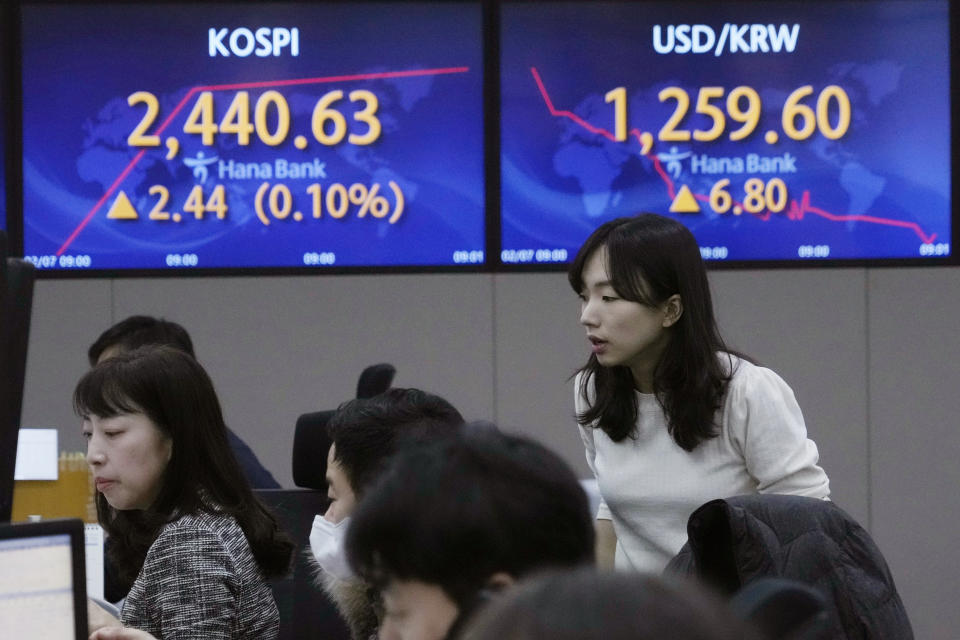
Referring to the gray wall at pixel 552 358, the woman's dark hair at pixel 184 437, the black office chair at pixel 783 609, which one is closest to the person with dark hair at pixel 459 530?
the black office chair at pixel 783 609

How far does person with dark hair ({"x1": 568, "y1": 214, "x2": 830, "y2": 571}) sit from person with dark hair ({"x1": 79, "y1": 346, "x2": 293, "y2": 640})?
562 millimetres

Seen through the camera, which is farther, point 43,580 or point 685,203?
point 685,203

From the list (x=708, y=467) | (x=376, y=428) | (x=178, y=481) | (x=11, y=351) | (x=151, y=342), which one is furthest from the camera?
(x=151, y=342)

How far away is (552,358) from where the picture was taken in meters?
4.06

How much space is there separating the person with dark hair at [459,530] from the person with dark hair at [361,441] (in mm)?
848

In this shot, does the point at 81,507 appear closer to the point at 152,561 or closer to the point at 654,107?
the point at 152,561

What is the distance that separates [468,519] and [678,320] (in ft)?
4.44

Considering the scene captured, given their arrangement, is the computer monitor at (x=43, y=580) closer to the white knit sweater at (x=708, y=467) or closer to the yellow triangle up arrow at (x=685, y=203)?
the white knit sweater at (x=708, y=467)

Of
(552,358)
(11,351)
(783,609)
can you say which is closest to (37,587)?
(11,351)

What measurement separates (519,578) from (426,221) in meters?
3.10

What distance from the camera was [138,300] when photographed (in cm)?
402

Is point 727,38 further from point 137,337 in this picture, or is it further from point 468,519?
point 468,519

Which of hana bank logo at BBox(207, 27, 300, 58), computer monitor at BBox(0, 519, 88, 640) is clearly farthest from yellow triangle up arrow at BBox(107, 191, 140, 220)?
computer monitor at BBox(0, 519, 88, 640)

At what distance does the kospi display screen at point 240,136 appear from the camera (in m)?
3.88
